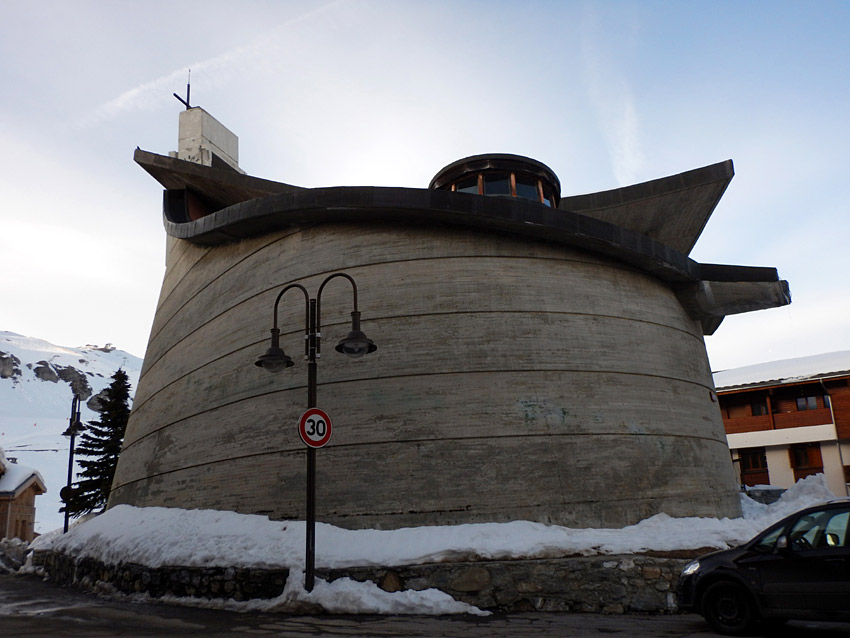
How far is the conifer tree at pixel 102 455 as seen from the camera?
90.5 ft

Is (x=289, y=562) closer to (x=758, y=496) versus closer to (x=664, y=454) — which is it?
(x=664, y=454)

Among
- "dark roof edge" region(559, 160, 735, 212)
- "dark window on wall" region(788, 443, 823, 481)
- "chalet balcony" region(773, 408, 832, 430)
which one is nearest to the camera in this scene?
"dark roof edge" region(559, 160, 735, 212)

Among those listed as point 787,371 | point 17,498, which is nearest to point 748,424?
point 787,371

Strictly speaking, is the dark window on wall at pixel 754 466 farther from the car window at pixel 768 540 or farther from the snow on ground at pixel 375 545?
the car window at pixel 768 540

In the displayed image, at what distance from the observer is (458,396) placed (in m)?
12.0

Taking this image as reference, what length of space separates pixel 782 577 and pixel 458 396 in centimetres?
613

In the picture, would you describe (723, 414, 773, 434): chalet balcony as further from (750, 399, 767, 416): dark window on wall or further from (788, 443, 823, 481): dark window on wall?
(788, 443, 823, 481): dark window on wall

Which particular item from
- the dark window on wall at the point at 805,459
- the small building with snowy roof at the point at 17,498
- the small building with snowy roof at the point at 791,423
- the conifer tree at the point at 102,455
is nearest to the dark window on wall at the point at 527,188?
the small building with snowy roof at the point at 791,423

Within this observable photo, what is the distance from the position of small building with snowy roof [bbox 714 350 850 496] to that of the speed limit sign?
26.2 metres

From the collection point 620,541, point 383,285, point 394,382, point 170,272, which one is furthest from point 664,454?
point 170,272

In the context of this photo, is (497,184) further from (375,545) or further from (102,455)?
(102,455)

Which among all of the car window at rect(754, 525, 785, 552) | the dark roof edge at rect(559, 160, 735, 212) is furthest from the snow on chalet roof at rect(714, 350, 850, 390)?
the car window at rect(754, 525, 785, 552)

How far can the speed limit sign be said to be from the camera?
930cm

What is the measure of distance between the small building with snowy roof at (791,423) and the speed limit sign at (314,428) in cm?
2615
